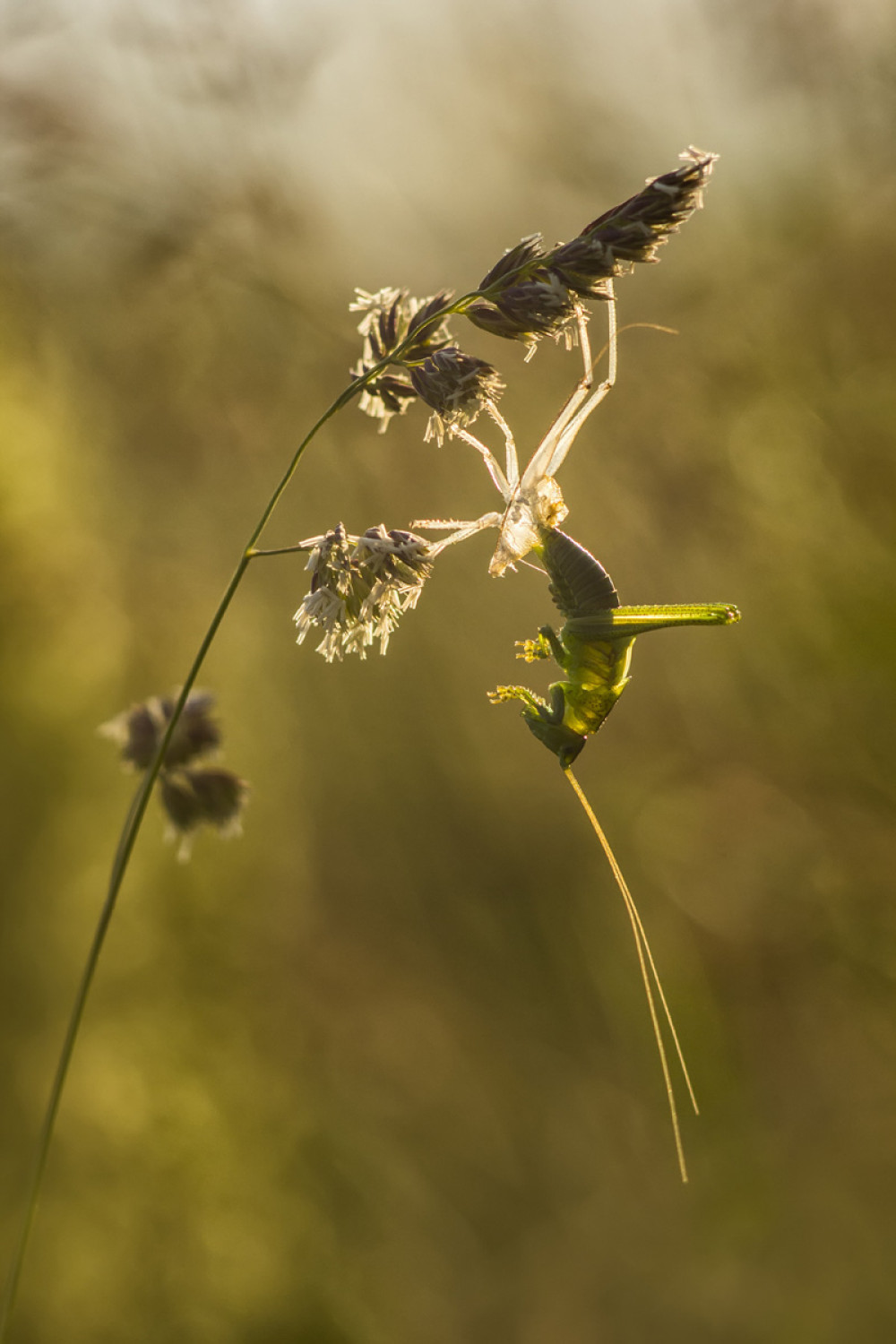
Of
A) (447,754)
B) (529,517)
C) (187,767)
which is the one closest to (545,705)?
(529,517)

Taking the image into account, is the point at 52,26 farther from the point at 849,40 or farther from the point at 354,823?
the point at 354,823

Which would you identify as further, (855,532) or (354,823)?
(354,823)

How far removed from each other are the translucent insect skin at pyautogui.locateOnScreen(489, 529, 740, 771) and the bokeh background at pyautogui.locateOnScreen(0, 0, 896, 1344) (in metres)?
1.10

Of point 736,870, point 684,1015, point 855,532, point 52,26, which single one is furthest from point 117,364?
point 684,1015

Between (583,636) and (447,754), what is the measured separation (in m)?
1.25

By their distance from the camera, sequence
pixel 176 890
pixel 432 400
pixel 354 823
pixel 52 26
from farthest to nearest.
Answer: pixel 354 823 < pixel 176 890 < pixel 52 26 < pixel 432 400

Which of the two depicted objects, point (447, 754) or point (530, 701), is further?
point (447, 754)

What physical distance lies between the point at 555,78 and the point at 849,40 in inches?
22.9

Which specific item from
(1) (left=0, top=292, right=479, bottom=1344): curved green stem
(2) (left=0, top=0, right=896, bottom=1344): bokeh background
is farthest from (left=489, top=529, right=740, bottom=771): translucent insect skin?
(2) (left=0, top=0, right=896, bottom=1344): bokeh background

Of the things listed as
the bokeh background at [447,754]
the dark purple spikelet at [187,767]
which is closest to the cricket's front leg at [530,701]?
the dark purple spikelet at [187,767]

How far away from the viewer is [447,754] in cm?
189

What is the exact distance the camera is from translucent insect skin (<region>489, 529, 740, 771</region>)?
2.17ft

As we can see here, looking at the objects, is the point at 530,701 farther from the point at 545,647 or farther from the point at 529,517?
the point at 529,517

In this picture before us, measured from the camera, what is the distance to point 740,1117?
5.34 ft
